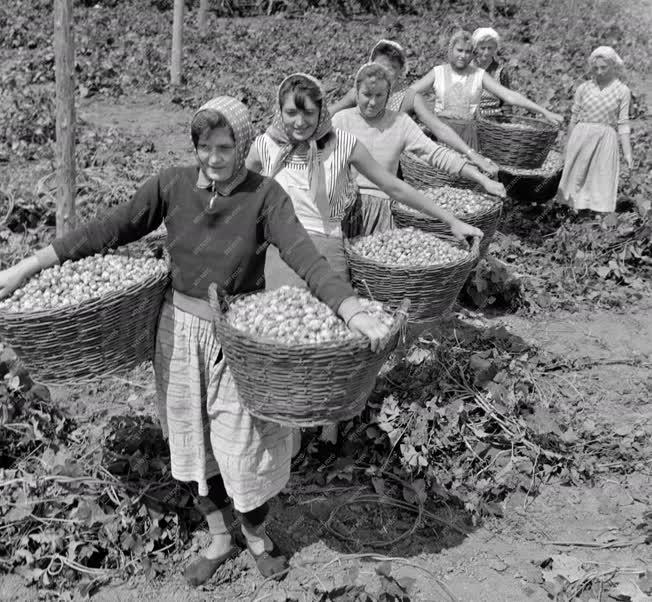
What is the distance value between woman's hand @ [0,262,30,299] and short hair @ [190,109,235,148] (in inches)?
27.0

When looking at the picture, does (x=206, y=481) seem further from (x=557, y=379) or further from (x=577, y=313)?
(x=577, y=313)

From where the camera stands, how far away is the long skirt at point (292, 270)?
3.04 meters

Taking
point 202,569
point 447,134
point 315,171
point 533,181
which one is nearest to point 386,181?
point 315,171

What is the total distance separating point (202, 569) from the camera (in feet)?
9.43

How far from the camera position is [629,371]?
4.48 m

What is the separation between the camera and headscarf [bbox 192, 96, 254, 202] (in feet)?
7.46

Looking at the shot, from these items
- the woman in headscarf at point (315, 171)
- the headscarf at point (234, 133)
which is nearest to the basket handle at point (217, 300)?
the headscarf at point (234, 133)

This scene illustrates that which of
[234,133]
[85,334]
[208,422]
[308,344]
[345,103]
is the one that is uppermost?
[234,133]

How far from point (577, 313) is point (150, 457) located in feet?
10.5

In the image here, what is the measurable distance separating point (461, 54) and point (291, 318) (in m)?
3.52

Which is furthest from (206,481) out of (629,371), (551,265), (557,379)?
(551,265)

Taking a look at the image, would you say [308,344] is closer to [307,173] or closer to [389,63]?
[307,173]

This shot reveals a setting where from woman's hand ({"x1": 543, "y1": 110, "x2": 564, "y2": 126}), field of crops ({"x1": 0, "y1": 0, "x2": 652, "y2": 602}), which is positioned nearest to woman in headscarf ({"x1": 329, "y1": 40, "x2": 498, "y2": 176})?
field of crops ({"x1": 0, "y1": 0, "x2": 652, "y2": 602})

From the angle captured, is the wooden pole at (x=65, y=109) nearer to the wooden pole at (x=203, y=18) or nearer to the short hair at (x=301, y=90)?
the short hair at (x=301, y=90)
